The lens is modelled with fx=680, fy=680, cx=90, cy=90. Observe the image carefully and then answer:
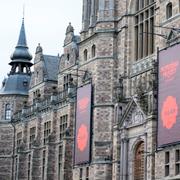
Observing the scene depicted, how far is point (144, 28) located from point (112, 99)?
18.8ft

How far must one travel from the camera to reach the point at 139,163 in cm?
4478

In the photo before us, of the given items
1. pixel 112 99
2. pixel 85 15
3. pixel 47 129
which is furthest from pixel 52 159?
pixel 85 15

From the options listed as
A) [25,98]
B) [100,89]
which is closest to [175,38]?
[100,89]

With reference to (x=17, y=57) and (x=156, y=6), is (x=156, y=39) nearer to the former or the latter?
(x=156, y=6)

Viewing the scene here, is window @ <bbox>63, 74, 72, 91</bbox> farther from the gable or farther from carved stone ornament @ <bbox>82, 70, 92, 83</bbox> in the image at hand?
the gable

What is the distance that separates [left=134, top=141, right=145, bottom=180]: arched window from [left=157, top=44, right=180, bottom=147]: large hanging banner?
14.1 feet

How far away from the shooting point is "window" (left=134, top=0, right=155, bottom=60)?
151 ft

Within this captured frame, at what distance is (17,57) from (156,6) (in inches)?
1309

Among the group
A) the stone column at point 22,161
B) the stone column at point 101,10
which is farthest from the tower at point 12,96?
the stone column at point 101,10

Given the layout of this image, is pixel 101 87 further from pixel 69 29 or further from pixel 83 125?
pixel 69 29

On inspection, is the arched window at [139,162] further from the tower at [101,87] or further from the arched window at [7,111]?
the arched window at [7,111]

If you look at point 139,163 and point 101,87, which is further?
point 101,87

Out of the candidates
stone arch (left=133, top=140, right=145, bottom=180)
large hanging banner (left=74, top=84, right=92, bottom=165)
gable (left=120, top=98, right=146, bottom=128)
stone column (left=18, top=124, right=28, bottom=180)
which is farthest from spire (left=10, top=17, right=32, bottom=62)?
stone arch (left=133, top=140, right=145, bottom=180)

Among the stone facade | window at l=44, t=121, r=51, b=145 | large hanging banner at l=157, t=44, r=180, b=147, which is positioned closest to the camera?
large hanging banner at l=157, t=44, r=180, b=147
